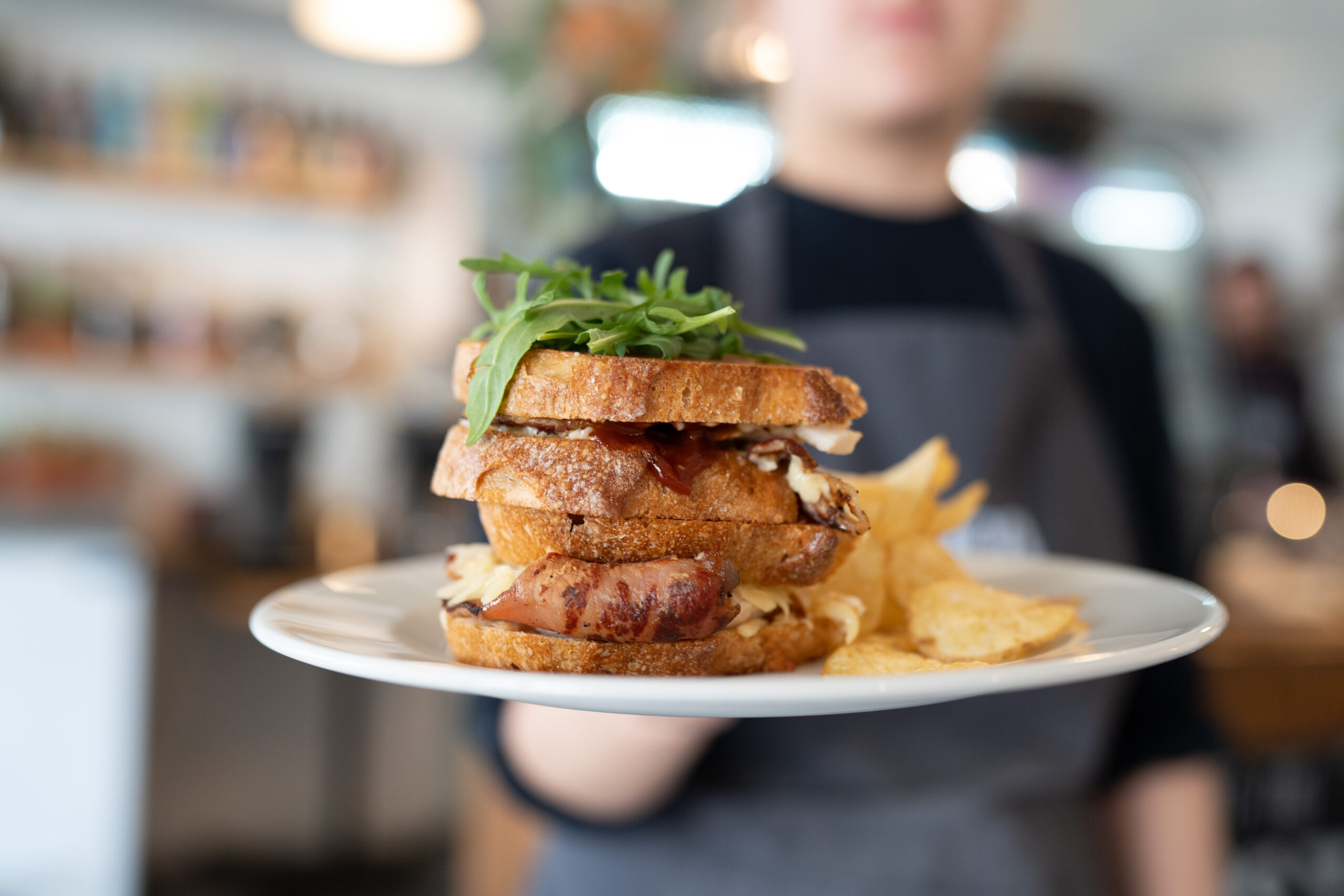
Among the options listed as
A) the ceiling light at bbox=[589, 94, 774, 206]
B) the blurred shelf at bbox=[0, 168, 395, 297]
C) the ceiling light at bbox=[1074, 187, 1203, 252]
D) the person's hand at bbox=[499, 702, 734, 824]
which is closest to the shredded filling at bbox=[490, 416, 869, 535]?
the person's hand at bbox=[499, 702, 734, 824]

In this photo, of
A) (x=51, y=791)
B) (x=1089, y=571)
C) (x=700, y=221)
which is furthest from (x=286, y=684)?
(x=1089, y=571)

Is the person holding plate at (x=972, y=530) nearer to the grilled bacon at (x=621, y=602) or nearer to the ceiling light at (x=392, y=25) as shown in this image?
the grilled bacon at (x=621, y=602)

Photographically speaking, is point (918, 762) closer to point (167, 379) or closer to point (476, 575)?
point (476, 575)

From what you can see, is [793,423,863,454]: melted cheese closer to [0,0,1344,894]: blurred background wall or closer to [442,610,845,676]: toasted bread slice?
[442,610,845,676]: toasted bread slice

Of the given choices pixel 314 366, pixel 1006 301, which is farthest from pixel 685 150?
pixel 1006 301

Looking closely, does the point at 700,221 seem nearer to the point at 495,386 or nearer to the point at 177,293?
the point at 495,386

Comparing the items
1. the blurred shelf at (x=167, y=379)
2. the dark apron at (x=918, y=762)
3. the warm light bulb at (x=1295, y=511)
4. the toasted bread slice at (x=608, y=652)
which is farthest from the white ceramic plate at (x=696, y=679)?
the warm light bulb at (x=1295, y=511)
